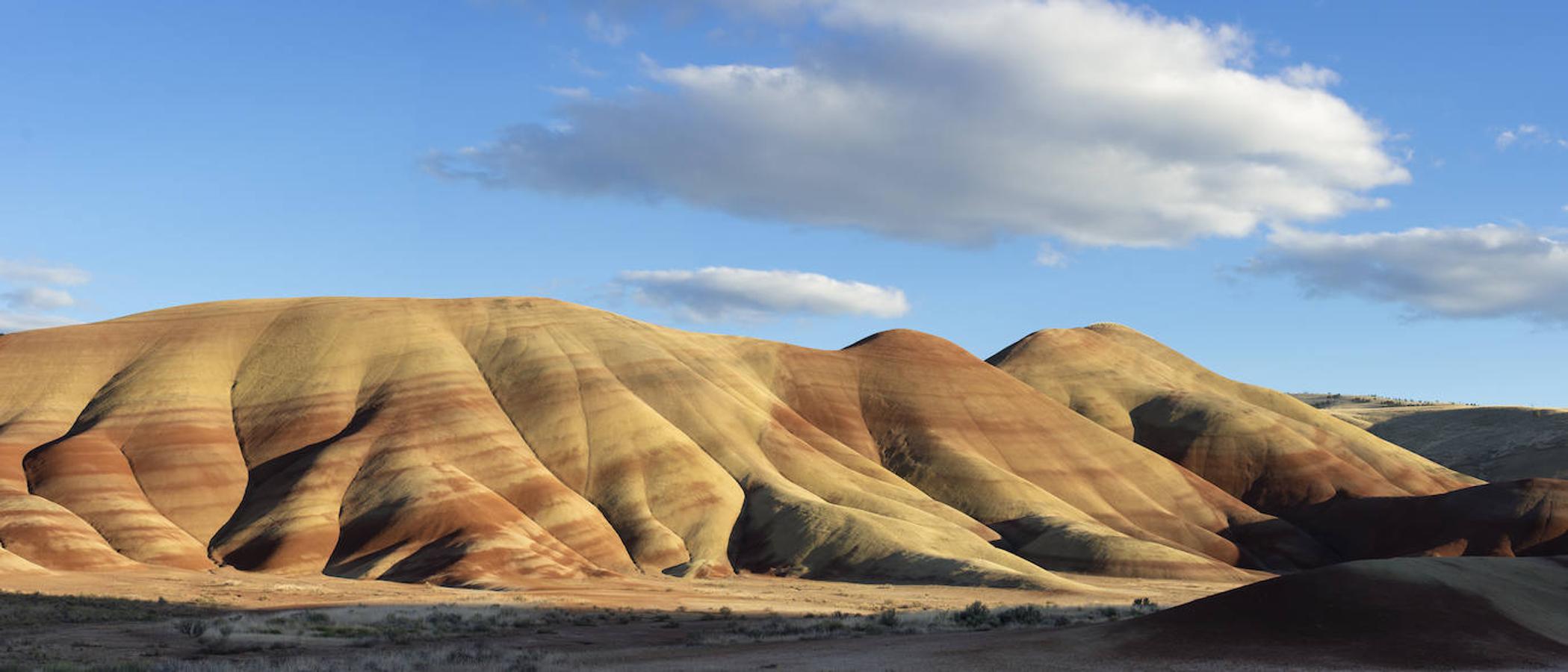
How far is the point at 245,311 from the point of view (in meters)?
117

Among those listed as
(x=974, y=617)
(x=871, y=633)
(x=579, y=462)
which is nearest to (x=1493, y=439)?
(x=579, y=462)

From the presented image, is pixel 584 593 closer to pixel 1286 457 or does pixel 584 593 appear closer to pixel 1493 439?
pixel 1286 457

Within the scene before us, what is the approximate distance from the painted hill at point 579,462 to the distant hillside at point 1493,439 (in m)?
15.0

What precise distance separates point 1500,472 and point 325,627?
149 metres

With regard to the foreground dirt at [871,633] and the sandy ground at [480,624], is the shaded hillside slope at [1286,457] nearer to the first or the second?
the sandy ground at [480,624]

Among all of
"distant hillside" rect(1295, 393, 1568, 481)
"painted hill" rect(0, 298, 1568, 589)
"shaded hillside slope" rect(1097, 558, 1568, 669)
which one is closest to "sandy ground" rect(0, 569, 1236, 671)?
"shaded hillside slope" rect(1097, 558, 1568, 669)

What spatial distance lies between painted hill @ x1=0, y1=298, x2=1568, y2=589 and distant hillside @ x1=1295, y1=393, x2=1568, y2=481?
15.0 m

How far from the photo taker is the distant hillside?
14700cm

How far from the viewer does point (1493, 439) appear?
166875 mm

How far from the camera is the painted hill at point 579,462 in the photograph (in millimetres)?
84562

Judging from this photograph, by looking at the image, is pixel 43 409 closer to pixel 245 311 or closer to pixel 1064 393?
pixel 245 311

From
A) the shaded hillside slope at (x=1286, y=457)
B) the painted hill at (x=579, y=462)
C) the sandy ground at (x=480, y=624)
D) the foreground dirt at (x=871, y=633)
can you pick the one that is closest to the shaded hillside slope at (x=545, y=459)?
the painted hill at (x=579, y=462)

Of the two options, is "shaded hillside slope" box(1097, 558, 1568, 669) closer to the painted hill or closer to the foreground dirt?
the foreground dirt

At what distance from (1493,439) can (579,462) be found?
423 ft
